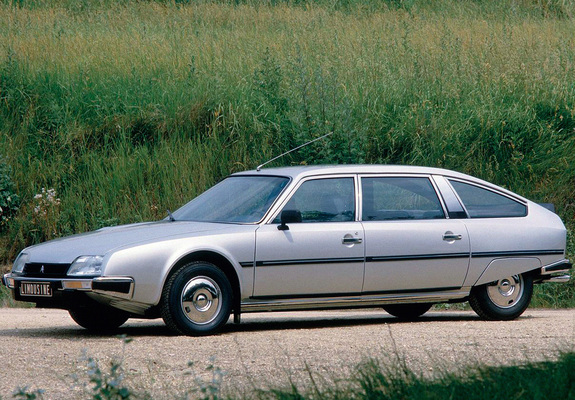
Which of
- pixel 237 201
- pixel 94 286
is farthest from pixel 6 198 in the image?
pixel 94 286

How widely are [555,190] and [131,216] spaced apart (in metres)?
6.73

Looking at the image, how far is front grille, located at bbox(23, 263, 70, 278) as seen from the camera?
8055mm

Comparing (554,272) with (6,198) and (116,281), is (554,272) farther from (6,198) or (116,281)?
(6,198)

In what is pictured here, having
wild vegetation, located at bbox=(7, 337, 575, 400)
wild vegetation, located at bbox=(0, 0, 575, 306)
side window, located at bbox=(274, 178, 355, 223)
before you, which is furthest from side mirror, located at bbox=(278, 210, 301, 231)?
wild vegetation, located at bbox=(0, 0, 575, 306)

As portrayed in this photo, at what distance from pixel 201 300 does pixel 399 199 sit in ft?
7.74

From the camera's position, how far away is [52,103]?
54.2 ft

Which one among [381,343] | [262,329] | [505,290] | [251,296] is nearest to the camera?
[381,343]

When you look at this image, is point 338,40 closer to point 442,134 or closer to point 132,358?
point 442,134

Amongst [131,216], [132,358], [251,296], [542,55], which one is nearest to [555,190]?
[542,55]

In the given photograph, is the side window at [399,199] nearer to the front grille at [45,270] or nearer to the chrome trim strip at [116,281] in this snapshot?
the chrome trim strip at [116,281]

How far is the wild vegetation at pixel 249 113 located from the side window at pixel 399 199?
12.3 ft

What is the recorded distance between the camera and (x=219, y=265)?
8453 mm

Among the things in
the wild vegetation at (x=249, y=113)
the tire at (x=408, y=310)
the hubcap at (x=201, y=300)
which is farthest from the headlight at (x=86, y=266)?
the wild vegetation at (x=249, y=113)

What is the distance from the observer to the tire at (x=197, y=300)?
8.10 meters
